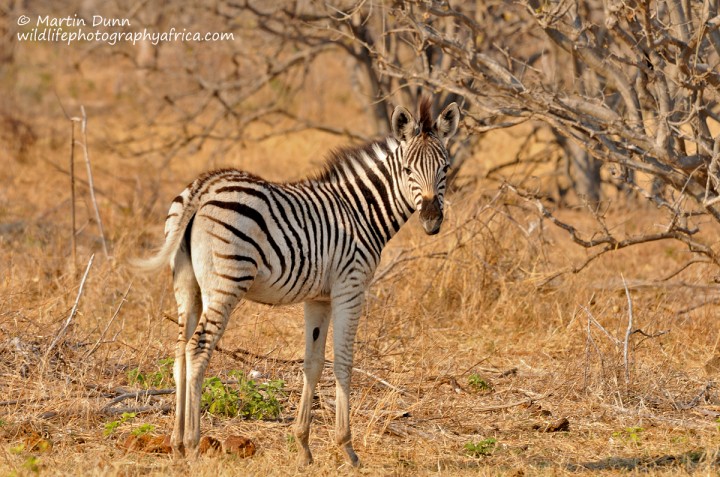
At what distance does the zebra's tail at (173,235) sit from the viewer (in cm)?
521

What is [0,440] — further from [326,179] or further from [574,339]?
[574,339]

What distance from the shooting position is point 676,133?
7602 mm

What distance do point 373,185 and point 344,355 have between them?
111cm

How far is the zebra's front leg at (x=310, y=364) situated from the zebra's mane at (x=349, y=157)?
832mm

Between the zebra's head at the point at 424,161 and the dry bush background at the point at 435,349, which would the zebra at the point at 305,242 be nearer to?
the zebra's head at the point at 424,161

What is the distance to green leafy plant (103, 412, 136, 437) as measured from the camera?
5.88m

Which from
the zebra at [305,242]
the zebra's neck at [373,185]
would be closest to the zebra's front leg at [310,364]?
the zebra at [305,242]

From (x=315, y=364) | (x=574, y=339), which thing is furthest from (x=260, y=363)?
(x=574, y=339)

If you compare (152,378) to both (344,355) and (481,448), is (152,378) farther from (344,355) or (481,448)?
(481,448)

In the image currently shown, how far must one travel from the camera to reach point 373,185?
20.1ft

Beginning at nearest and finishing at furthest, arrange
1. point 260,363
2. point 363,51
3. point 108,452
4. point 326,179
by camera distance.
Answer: point 108,452, point 326,179, point 260,363, point 363,51

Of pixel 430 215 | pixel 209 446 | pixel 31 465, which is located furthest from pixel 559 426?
pixel 31 465

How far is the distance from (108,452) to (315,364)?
134 centimetres

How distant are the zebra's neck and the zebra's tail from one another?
1.01 meters
